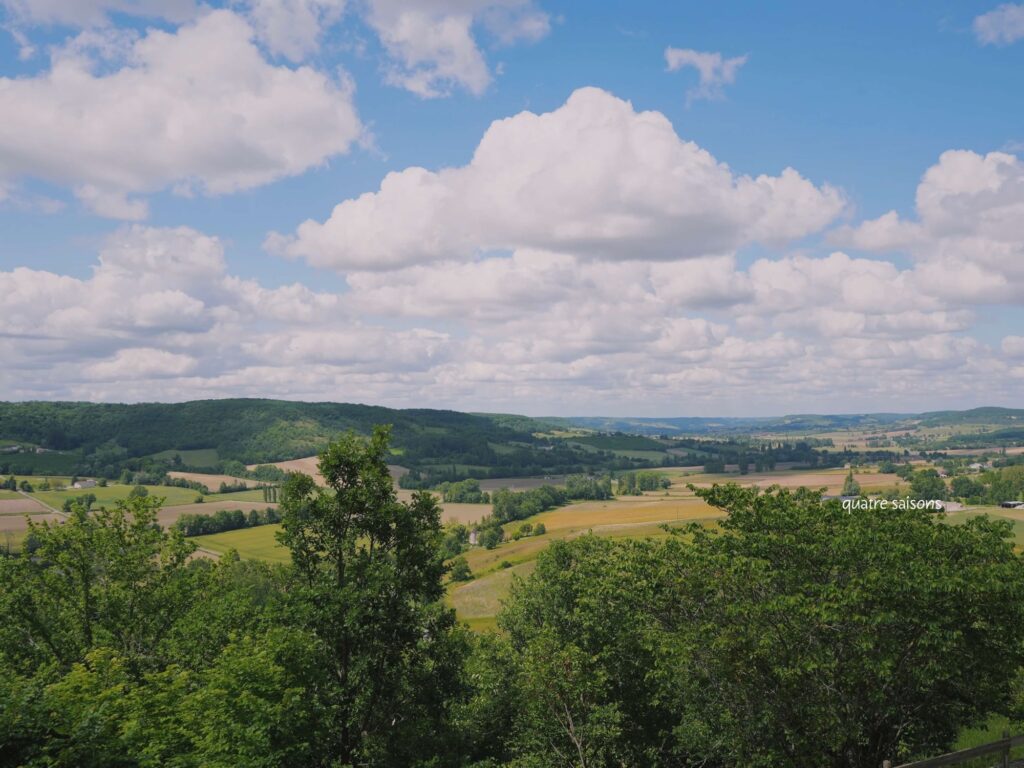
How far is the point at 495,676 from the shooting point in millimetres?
36625

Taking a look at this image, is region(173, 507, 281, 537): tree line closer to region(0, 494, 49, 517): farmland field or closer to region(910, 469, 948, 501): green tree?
region(0, 494, 49, 517): farmland field

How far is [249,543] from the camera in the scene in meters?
147

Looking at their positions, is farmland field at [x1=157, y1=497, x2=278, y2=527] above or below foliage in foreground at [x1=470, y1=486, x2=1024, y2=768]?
below

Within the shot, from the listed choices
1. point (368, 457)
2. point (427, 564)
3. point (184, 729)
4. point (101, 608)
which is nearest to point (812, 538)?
point (427, 564)

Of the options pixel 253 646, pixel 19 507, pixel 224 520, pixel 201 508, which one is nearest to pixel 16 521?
pixel 19 507

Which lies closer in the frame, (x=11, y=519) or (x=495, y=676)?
(x=495, y=676)

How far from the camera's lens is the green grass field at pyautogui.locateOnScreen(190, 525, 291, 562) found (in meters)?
134

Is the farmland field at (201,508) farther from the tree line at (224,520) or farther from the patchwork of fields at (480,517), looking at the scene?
the tree line at (224,520)

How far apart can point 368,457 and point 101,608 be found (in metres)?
18.0

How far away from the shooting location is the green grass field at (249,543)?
13384 cm

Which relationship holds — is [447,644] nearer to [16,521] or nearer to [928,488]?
[16,521]

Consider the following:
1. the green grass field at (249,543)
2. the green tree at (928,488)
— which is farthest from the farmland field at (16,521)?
the green tree at (928,488)

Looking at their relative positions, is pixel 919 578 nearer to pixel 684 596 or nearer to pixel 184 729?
pixel 684 596

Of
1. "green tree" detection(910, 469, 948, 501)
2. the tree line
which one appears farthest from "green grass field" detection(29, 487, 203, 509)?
"green tree" detection(910, 469, 948, 501)
